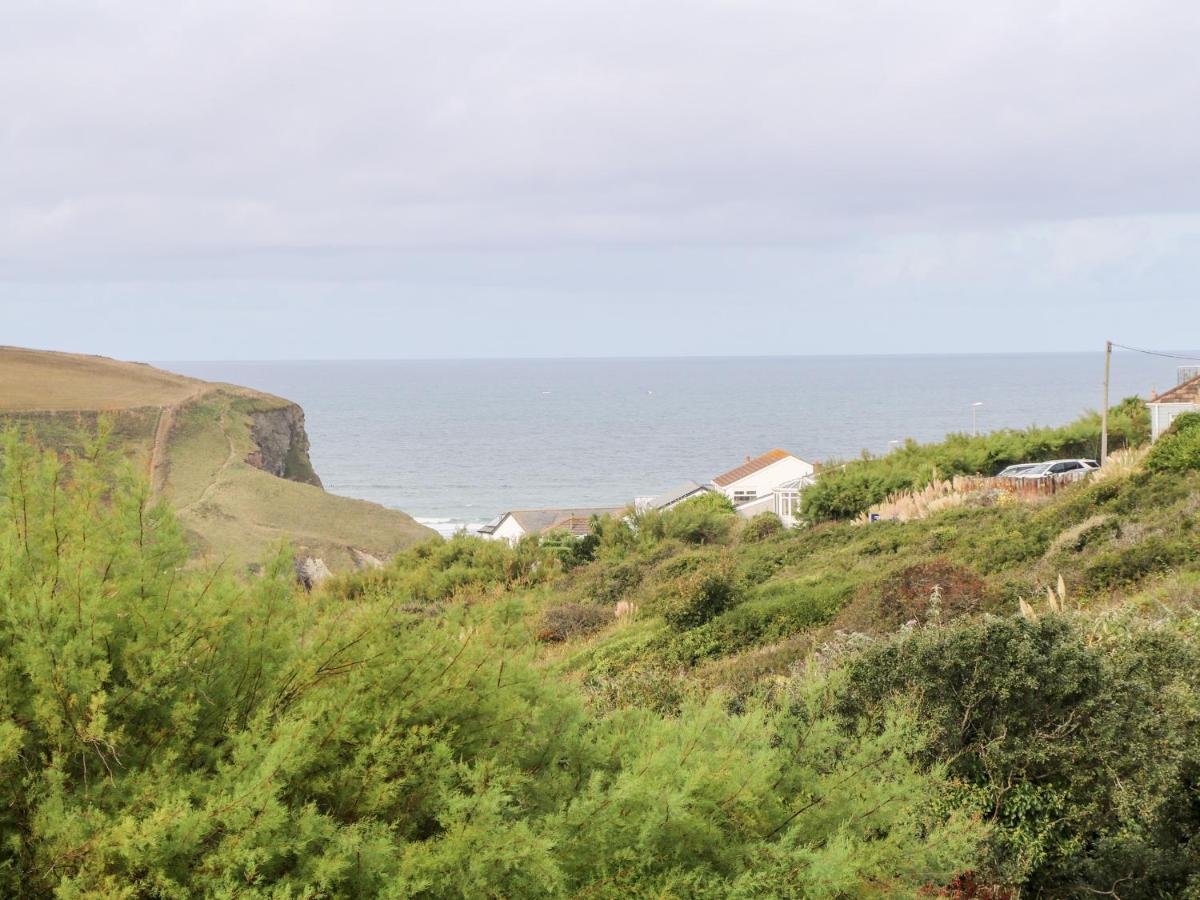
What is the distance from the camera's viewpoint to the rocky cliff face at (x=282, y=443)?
6556 cm

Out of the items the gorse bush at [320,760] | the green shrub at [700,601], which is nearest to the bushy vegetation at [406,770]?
the gorse bush at [320,760]

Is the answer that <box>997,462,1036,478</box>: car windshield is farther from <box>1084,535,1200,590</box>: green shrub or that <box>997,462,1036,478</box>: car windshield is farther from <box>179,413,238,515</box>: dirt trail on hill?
<box>179,413,238,515</box>: dirt trail on hill

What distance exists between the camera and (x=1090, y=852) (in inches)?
306

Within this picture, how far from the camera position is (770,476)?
5666 cm

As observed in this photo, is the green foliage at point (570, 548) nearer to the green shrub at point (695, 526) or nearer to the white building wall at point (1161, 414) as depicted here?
the green shrub at point (695, 526)

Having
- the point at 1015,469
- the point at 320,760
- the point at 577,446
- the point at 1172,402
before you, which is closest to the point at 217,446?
the point at 1015,469

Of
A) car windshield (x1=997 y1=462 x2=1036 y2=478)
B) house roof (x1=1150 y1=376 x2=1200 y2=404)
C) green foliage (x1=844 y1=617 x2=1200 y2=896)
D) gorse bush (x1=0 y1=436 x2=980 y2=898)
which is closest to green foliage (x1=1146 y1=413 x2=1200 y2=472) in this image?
car windshield (x1=997 y1=462 x2=1036 y2=478)

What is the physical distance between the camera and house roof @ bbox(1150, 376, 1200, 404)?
3994 cm

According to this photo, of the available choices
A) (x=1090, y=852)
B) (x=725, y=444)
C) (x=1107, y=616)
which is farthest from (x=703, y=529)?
(x=725, y=444)

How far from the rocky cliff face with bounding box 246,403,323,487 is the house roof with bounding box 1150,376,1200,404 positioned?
1650 inches

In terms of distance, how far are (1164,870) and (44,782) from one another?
6.73 m

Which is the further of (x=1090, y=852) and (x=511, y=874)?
(x=1090, y=852)

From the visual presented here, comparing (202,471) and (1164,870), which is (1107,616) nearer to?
(1164,870)

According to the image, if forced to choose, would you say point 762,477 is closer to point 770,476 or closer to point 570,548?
point 770,476
